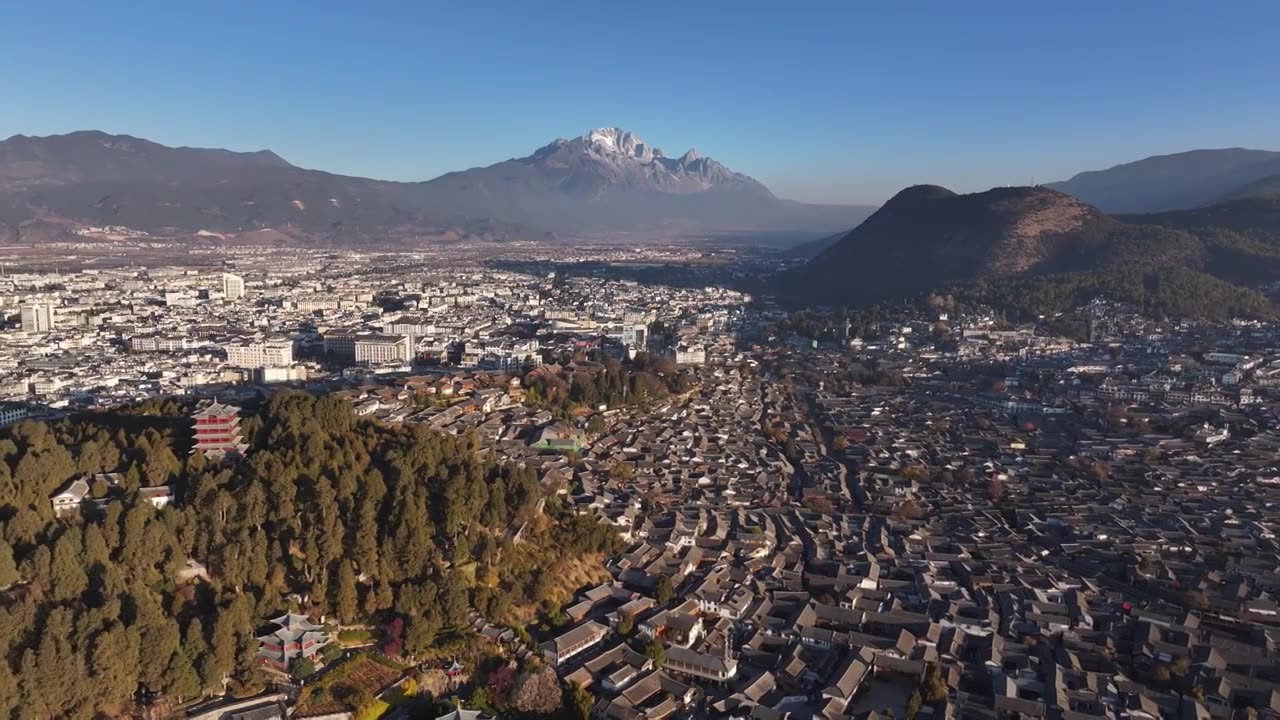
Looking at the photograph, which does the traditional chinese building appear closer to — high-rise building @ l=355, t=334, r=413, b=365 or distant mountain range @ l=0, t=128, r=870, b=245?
high-rise building @ l=355, t=334, r=413, b=365

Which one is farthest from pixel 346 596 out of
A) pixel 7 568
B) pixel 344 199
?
pixel 344 199

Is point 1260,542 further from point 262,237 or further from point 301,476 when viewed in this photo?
point 262,237

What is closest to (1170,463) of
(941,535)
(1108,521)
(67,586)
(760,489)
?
(1108,521)

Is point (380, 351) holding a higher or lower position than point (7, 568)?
higher

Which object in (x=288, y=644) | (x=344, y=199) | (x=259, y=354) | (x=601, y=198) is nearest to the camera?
(x=288, y=644)

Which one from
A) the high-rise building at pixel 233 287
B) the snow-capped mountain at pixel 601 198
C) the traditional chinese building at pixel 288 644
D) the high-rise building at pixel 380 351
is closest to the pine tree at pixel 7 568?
the traditional chinese building at pixel 288 644

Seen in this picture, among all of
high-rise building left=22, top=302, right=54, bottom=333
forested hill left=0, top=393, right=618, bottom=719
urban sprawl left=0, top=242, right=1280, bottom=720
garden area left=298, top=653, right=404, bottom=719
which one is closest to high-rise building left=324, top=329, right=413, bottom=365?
urban sprawl left=0, top=242, right=1280, bottom=720

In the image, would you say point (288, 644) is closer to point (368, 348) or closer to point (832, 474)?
point (832, 474)
